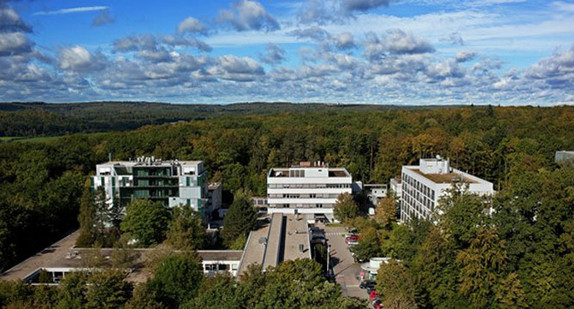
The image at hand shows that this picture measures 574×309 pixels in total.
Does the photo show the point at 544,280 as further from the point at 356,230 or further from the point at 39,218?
the point at 39,218

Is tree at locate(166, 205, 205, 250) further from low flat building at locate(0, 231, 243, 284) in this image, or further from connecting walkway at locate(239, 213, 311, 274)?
connecting walkway at locate(239, 213, 311, 274)

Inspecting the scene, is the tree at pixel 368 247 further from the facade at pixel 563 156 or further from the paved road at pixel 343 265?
the facade at pixel 563 156

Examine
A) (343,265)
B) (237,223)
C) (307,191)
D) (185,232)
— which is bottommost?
(343,265)

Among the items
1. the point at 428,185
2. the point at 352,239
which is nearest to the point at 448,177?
the point at 428,185

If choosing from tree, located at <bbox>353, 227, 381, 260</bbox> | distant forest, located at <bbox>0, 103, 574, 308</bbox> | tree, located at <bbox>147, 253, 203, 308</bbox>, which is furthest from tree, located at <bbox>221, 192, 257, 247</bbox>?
distant forest, located at <bbox>0, 103, 574, 308</bbox>

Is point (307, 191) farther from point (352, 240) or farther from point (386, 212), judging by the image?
point (386, 212)

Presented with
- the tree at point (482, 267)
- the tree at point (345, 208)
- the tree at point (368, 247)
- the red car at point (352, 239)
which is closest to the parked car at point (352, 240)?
the red car at point (352, 239)
